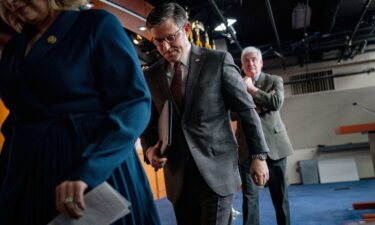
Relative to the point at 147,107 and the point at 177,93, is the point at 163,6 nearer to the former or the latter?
the point at 177,93

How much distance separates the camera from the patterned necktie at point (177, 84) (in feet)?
5.65

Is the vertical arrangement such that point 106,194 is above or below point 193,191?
above

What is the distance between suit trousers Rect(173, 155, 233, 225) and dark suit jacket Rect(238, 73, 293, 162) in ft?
4.33

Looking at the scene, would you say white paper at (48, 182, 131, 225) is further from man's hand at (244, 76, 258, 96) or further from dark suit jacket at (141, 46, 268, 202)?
man's hand at (244, 76, 258, 96)

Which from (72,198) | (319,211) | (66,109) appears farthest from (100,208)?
(319,211)

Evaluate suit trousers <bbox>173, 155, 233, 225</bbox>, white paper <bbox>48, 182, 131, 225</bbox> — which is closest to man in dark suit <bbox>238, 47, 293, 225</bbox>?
suit trousers <bbox>173, 155, 233, 225</bbox>

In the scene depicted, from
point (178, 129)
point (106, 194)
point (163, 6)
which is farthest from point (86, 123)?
point (163, 6)

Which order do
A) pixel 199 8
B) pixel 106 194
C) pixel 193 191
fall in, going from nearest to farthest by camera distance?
pixel 106 194, pixel 193 191, pixel 199 8

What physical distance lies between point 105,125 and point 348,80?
11.1m

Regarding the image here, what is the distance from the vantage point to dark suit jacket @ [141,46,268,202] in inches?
64.2

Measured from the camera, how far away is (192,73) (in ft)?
5.57

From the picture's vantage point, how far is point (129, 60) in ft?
2.69

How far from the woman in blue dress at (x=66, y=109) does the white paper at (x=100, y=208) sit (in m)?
0.07

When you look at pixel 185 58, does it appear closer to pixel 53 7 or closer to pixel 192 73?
pixel 192 73
